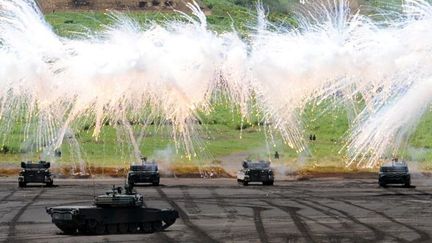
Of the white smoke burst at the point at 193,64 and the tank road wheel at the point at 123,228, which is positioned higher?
the white smoke burst at the point at 193,64

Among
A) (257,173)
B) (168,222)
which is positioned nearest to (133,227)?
(168,222)

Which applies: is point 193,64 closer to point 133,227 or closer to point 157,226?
point 157,226

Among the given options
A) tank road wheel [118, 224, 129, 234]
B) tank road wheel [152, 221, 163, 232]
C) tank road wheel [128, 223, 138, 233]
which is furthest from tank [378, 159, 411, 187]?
tank road wheel [118, 224, 129, 234]

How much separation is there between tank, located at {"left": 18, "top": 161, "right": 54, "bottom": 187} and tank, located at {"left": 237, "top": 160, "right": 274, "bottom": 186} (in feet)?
42.9

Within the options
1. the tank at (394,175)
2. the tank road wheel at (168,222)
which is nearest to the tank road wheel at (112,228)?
the tank road wheel at (168,222)

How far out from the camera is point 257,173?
77.5 m

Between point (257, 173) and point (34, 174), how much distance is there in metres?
14.8

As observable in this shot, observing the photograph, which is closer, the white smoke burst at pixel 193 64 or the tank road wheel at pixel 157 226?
the white smoke burst at pixel 193 64

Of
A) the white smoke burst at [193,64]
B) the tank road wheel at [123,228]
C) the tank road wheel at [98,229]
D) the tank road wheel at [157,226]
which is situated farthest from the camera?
the tank road wheel at [157,226]

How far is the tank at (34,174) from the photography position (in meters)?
74.1

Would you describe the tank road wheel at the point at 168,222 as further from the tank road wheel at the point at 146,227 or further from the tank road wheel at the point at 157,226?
the tank road wheel at the point at 146,227

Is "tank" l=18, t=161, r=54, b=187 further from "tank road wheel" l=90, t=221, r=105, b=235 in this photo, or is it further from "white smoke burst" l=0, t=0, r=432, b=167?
"tank road wheel" l=90, t=221, r=105, b=235

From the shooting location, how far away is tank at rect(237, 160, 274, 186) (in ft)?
254

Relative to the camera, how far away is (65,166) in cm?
9519
